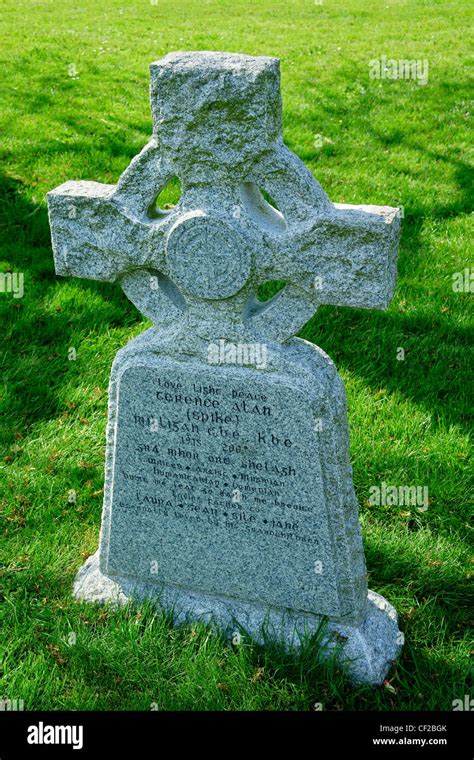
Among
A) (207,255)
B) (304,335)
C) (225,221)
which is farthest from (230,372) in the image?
(304,335)

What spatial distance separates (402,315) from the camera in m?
5.51

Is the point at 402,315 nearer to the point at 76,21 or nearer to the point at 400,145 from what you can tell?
the point at 400,145

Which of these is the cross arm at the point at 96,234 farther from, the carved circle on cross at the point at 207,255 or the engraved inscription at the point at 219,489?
the engraved inscription at the point at 219,489

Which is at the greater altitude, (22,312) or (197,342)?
(197,342)

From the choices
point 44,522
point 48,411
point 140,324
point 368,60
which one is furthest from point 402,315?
point 368,60

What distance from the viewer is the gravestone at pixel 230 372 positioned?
111 inches

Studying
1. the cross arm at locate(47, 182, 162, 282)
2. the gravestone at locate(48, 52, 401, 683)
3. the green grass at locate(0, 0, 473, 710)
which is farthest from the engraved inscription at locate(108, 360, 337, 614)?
the cross arm at locate(47, 182, 162, 282)

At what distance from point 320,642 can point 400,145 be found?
5.86 meters

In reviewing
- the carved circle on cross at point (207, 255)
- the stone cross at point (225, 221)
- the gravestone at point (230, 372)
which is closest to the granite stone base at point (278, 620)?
the gravestone at point (230, 372)

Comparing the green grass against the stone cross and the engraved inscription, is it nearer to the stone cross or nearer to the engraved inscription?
the engraved inscription

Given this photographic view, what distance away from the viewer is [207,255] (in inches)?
118

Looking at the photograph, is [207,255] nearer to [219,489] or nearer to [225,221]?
[225,221]

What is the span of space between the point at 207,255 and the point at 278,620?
1.58m

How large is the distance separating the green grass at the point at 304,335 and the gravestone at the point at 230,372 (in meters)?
0.21
